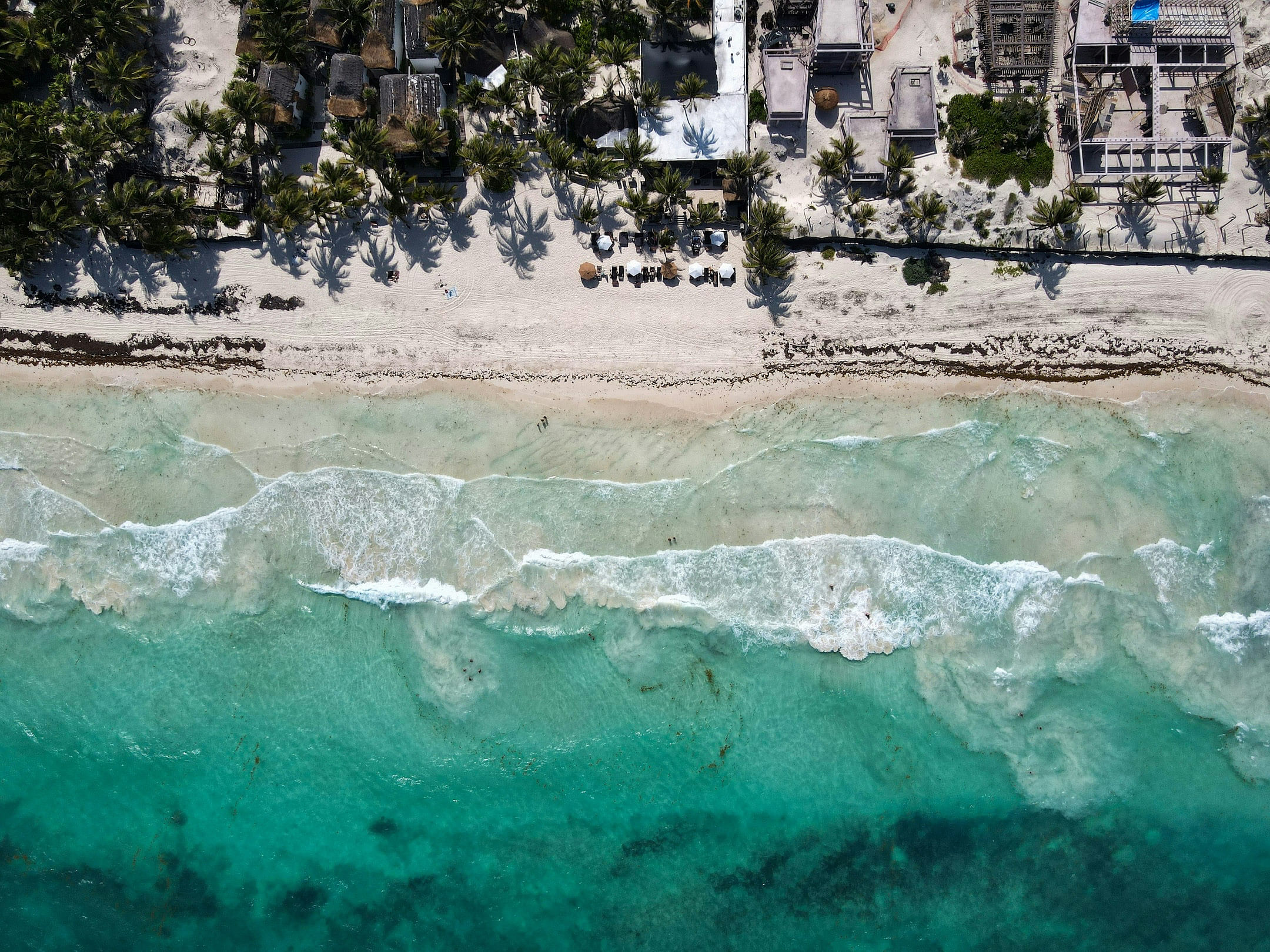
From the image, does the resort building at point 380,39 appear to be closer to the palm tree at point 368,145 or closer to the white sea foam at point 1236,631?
the palm tree at point 368,145

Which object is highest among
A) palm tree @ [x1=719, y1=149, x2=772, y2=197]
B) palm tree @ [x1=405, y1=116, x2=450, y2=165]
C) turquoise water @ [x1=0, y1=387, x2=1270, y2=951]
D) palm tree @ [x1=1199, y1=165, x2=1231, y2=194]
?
palm tree @ [x1=405, y1=116, x2=450, y2=165]

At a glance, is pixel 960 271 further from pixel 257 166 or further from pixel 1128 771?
pixel 257 166

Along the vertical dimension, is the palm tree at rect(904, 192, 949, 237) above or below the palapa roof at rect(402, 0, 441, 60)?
below

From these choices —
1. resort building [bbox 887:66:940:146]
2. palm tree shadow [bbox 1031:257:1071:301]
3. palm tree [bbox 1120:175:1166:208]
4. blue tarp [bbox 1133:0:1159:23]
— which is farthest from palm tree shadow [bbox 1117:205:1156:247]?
resort building [bbox 887:66:940:146]

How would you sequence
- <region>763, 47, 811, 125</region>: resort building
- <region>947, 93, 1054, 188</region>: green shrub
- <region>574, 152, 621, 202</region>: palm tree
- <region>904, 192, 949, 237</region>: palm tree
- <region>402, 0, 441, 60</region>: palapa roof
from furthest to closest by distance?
<region>947, 93, 1054, 188</region>: green shrub < <region>402, 0, 441, 60</region>: palapa roof < <region>763, 47, 811, 125</region>: resort building < <region>904, 192, 949, 237</region>: palm tree < <region>574, 152, 621, 202</region>: palm tree

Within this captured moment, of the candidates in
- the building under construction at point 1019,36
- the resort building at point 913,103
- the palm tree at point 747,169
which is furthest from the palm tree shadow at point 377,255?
the building under construction at point 1019,36

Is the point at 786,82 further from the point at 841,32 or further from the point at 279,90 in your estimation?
the point at 279,90

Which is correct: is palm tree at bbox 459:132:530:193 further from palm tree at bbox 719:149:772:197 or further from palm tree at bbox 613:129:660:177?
palm tree at bbox 719:149:772:197
